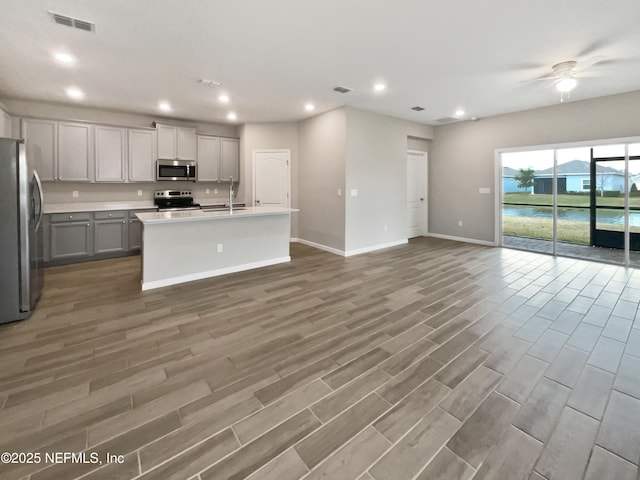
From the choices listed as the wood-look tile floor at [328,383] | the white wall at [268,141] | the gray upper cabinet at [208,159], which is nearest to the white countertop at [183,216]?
the wood-look tile floor at [328,383]

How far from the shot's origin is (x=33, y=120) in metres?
5.20

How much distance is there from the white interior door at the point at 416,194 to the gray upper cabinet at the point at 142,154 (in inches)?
229

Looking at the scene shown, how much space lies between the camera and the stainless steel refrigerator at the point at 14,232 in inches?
117

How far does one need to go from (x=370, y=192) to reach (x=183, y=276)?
151 inches

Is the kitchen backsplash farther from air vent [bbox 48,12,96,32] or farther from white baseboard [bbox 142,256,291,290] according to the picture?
air vent [bbox 48,12,96,32]

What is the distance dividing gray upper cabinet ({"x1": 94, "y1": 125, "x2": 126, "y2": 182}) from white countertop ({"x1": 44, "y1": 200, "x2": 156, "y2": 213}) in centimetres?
48

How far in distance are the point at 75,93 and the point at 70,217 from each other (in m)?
2.02

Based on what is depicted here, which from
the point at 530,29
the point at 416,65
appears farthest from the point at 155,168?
the point at 530,29

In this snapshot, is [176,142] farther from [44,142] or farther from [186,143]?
[44,142]

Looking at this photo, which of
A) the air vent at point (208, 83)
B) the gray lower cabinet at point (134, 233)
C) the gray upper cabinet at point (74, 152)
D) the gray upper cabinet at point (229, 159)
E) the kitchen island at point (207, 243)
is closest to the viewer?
the kitchen island at point (207, 243)

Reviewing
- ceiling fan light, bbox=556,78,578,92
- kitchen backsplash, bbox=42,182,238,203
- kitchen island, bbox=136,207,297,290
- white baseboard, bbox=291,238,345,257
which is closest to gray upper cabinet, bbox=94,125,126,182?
kitchen backsplash, bbox=42,182,238,203

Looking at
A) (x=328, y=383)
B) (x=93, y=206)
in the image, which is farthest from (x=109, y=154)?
(x=328, y=383)

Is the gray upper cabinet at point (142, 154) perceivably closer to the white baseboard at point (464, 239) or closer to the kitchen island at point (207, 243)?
the kitchen island at point (207, 243)

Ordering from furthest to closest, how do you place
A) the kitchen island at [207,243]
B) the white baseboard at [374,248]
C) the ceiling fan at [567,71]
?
the white baseboard at [374,248], the kitchen island at [207,243], the ceiling fan at [567,71]
